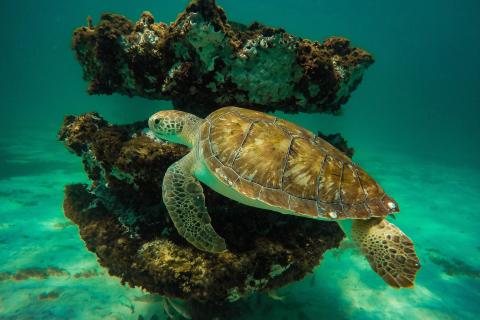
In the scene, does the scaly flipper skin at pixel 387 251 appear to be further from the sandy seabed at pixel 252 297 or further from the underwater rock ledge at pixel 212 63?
the underwater rock ledge at pixel 212 63

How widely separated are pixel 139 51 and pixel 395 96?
122936mm

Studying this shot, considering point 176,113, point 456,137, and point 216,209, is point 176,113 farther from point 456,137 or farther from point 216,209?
point 456,137

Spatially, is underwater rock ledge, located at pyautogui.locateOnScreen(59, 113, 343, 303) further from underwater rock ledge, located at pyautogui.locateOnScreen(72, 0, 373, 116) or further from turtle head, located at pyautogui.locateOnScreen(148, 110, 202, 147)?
underwater rock ledge, located at pyautogui.locateOnScreen(72, 0, 373, 116)

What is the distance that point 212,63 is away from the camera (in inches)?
203

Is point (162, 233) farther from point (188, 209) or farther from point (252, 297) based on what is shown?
point (252, 297)

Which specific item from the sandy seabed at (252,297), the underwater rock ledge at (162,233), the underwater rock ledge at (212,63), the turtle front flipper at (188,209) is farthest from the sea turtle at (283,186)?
the sandy seabed at (252,297)

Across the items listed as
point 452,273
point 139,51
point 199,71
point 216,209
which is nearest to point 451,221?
point 452,273

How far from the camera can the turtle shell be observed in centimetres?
402

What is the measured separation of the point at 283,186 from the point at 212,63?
9.11 feet

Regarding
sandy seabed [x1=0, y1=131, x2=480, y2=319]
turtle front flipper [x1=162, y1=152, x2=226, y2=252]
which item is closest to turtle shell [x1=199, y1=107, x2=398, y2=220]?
turtle front flipper [x1=162, y1=152, x2=226, y2=252]

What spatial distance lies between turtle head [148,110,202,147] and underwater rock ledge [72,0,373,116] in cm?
73

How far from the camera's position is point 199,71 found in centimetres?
537

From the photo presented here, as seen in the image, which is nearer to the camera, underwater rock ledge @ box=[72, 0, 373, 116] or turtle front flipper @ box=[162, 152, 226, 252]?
turtle front flipper @ box=[162, 152, 226, 252]

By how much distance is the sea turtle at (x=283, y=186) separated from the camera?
3961 millimetres
